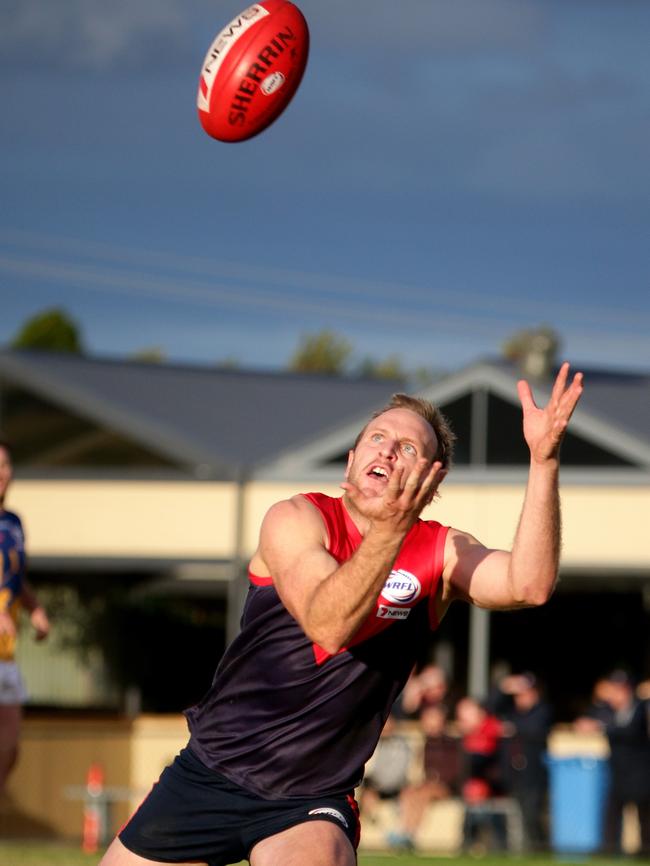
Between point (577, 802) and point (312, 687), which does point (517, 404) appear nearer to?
point (577, 802)

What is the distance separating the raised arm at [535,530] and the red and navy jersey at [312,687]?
0.17 meters

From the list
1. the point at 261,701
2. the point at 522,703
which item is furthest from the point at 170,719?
the point at 261,701

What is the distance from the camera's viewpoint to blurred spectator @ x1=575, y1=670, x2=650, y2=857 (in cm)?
1570

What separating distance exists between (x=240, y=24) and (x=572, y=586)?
1538 cm

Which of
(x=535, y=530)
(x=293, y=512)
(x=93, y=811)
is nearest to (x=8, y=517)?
(x=293, y=512)

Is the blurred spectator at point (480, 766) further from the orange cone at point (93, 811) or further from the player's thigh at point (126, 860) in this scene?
the player's thigh at point (126, 860)

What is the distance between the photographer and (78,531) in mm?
22406

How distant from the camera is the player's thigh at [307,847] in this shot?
4.68m

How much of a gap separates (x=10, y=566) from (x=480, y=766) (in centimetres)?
895

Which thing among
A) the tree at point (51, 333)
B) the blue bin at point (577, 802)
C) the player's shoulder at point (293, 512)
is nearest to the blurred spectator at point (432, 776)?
the blue bin at point (577, 802)

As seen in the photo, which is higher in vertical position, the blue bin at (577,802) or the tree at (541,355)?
the tree at (541,355)

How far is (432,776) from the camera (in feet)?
55.4

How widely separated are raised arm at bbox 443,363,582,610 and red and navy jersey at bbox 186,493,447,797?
0.17 m

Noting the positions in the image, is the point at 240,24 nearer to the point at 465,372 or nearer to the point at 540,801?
the point at 540,801
